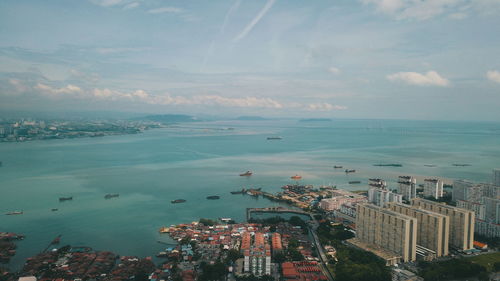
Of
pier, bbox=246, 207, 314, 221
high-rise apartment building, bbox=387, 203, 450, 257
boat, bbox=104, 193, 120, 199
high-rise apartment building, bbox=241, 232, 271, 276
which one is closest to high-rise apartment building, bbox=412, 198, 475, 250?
high-rise apartment building, bbox=387, 203, 450, 257

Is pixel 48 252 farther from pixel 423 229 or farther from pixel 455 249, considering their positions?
pixel 455 249

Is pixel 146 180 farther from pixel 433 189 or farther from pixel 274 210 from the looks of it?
pixel 433 189

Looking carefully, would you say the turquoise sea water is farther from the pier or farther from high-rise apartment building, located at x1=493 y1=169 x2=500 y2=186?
high-rise apartment building, located at x1=493 y1=169 x2=500 y2=186

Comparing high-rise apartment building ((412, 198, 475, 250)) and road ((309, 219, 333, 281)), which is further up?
high-rise apartment building ((412, 198, 475, 250))

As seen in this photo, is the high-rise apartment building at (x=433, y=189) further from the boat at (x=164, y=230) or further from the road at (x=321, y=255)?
the boat at (x=164, y=230)

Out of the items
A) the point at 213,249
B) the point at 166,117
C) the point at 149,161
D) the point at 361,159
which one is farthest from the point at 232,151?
the point at 166,117

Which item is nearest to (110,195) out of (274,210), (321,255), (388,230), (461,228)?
(274,210)

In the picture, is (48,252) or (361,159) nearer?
(48,252)
